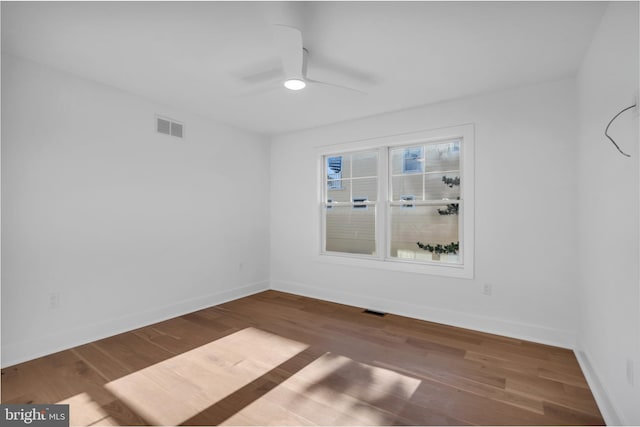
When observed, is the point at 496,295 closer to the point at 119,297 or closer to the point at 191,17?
the point at 191,17

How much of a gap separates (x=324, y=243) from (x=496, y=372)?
2759 mm

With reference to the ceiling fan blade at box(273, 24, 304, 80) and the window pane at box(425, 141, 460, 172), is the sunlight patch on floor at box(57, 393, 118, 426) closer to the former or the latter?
the ceiling fan blade at box(273, 24, 304, 80)

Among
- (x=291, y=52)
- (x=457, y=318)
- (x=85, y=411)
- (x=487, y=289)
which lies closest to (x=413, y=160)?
(x=487, y=289)

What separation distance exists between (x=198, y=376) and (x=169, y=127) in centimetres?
282

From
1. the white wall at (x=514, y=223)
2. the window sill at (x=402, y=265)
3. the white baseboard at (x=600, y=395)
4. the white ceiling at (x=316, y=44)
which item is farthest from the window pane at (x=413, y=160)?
the white baseboard at (x=600, y=395)

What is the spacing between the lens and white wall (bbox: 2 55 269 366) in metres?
2.58

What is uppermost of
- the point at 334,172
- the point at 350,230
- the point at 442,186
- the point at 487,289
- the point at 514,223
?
the point at 334,172

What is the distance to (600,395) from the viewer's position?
2.05m

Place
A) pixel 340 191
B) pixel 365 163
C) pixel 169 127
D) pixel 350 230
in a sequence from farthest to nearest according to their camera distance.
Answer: pixel 340 191 → pixel 350 230 → pixel 365 163 → pixel 169 127

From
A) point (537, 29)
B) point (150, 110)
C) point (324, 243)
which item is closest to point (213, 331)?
point (324, 243)

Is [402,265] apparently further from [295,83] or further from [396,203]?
[295,83]

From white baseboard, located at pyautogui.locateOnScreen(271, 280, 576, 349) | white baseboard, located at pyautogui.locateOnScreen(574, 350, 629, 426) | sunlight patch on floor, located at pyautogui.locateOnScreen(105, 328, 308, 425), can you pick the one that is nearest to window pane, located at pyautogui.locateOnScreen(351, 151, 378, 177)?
white baseboard, located at pyautogui.locateOnScreen(271, 280, 576, 349)

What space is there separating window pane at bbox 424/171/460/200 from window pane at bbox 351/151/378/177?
0.74 metres

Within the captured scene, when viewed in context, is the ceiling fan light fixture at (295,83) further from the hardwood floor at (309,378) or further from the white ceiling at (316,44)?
the hardwood floor at (309,378)
